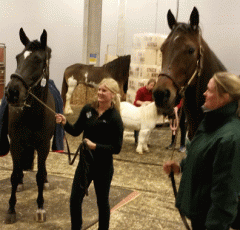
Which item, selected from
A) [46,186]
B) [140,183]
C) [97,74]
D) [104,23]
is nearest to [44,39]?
[46,186]

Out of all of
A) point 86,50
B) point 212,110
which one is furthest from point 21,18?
point 212,110

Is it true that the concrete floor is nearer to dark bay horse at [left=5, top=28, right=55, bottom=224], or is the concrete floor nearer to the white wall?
dark bay horse at [left=5, top=28, right=55, bottom=224]

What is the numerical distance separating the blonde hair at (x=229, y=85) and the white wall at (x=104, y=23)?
17.5 ft

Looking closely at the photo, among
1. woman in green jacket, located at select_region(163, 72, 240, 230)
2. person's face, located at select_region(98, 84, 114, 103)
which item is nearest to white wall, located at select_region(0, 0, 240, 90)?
person's face, located at select_region(98, 84, 114, 103)

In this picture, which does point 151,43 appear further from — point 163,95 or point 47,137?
point 163,95

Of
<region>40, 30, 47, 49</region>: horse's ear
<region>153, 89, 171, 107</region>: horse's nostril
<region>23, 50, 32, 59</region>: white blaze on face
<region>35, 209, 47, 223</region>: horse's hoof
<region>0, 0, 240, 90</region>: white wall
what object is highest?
<region>0, 0, 240, 90</region>: white wall

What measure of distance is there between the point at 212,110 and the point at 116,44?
8.14 m

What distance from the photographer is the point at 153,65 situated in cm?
736

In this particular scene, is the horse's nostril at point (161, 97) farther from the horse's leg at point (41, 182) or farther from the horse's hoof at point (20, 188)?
the horse's hoof at point (20, 188)

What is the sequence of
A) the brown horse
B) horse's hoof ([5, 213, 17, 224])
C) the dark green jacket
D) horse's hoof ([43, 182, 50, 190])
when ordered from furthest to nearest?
1. the brown horse
2. horse's hoof ([43, 182, 50, 190])
3. horse's hoof ([5, 213, 17, 224])
4. the dark green jacket

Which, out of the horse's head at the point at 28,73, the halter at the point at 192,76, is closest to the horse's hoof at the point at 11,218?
the horse's head at the point at 28,73

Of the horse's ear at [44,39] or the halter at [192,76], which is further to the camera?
the horse's ear at [44,39]

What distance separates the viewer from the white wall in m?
6.68

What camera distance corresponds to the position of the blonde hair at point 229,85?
1.50 metres
